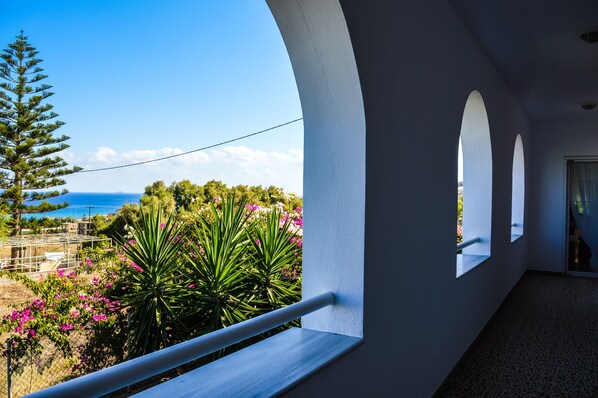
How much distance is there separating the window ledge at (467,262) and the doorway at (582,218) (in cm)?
422

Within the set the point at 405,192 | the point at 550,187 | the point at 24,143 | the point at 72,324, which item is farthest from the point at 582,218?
the point at 24,143

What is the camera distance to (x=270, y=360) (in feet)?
5.24

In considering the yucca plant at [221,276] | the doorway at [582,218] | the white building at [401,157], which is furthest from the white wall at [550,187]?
the yucca plant at [221,276]

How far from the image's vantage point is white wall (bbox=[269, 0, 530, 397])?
6.31ft

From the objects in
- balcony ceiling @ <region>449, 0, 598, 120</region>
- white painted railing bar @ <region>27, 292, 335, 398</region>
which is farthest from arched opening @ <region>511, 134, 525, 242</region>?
white painted railing bar @ <region>27, 292, 335, 398</region>

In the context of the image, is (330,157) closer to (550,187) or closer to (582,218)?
(550,187)

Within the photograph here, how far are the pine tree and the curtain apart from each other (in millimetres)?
15766

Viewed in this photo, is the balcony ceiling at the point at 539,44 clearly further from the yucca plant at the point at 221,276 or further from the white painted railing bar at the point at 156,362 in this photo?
the white painted railing bar at the point at 156,362

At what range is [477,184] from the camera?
4.53m

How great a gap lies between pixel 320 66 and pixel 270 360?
1154mm

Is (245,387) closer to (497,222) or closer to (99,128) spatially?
(497,222)

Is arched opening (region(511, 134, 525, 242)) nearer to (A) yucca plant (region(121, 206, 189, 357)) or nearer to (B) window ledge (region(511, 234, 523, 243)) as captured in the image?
(B) window ledge (region(511, 234, 523, 243))

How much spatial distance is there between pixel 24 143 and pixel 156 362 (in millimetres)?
18826

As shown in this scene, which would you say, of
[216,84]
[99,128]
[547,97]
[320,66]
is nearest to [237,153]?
[216,84]
